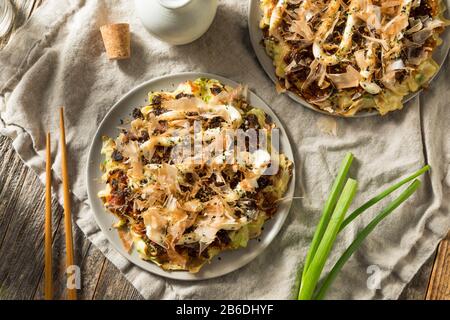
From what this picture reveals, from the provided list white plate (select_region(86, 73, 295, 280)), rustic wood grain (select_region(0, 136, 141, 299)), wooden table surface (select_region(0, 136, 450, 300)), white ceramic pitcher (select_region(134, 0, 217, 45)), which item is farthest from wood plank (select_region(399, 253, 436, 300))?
white ceramic pitcher (select_region(134, 0, 217, 45))

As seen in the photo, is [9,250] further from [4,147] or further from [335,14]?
[335,14]

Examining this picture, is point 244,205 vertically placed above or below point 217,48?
below

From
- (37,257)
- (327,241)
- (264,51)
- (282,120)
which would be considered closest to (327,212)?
(327,241)

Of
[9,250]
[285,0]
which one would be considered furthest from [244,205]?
[9,250]

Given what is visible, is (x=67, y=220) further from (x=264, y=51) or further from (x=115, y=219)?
(x=264, y=51)

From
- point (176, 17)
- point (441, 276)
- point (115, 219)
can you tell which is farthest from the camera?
point (441, 276)
